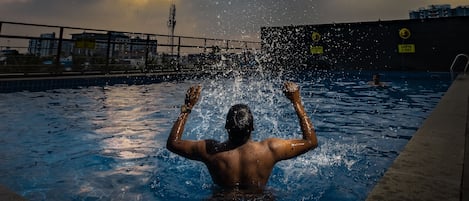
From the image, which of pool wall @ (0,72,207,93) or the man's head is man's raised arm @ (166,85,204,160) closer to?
the man's head

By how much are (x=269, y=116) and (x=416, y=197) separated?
6.24 meters

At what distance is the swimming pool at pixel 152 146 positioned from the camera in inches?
136

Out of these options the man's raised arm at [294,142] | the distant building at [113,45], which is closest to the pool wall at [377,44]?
the distant building at [113,45]

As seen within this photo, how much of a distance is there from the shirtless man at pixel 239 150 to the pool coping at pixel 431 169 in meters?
0.66

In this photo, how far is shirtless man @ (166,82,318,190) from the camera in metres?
2.27

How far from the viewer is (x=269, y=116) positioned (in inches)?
325

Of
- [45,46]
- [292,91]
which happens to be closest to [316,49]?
[45,46]

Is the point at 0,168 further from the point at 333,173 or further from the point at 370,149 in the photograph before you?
the point at 370,149

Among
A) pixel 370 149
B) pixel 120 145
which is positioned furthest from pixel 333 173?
pixel 120 145

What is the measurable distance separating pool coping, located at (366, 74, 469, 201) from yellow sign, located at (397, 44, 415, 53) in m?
22.7

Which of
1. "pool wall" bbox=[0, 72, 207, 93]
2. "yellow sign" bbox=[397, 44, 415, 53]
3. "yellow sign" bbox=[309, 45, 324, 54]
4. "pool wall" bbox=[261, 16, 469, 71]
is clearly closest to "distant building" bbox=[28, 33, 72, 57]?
"pool wall" bbox=[0, 72, 207, 93]

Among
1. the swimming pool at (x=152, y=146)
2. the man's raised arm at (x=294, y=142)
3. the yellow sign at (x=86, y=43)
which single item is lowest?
the swimming pool at (x=152, y=146)

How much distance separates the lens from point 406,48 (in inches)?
942

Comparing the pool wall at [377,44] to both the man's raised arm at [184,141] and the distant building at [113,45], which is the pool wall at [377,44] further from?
the man's raised arm at [184,141]
